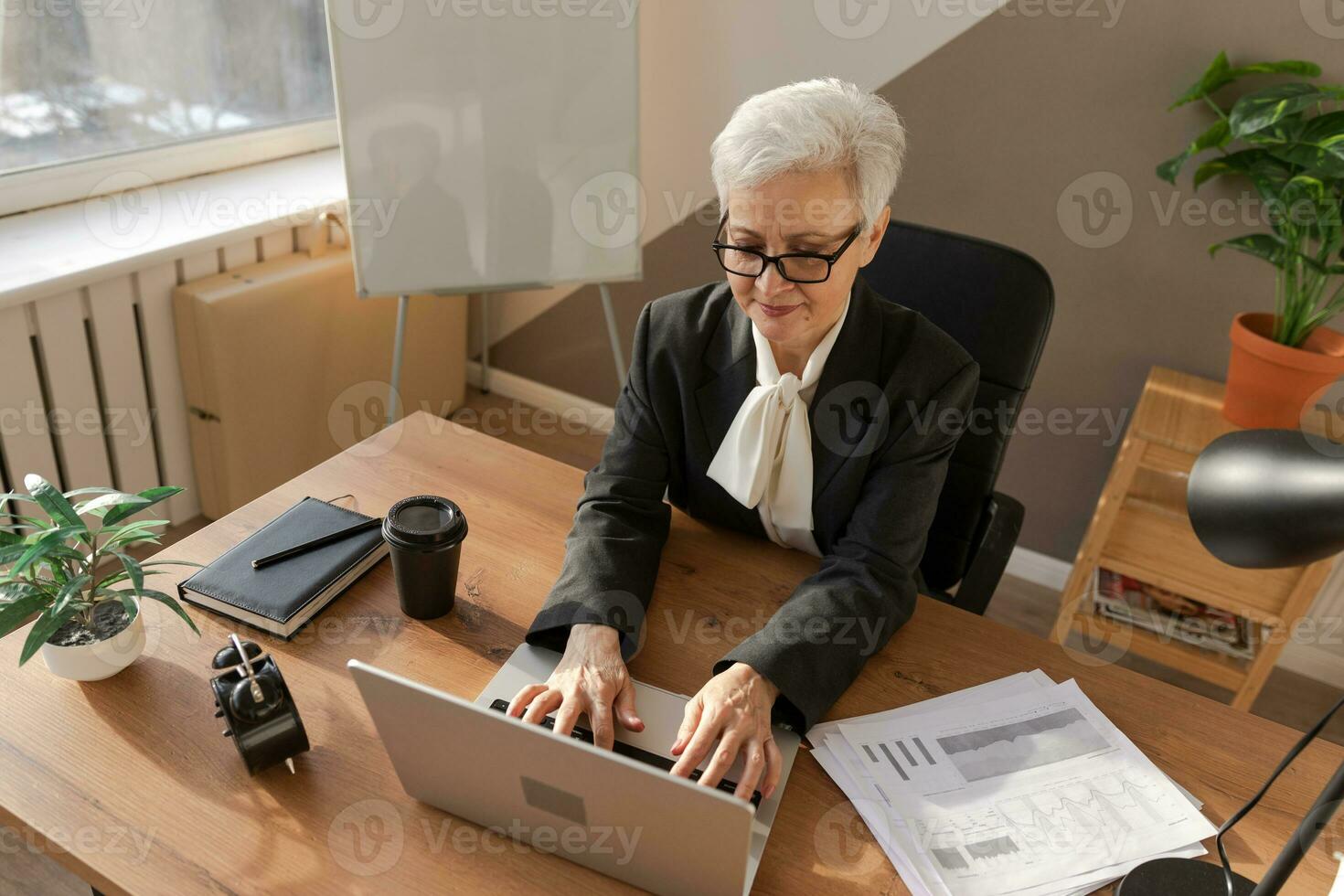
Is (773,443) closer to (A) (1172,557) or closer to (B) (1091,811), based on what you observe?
(B) (1091,811)

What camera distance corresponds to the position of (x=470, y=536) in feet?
4.45

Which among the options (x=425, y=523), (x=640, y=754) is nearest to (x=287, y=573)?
(x=425, y=523)

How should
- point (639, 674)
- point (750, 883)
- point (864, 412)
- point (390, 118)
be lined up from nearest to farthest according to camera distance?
point (750, 883), point (639, 674), point (864, 412), point (390, 118)

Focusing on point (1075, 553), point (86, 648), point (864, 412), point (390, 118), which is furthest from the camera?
point (1075, 553)

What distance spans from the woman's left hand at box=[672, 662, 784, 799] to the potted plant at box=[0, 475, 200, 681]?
0.57 metres

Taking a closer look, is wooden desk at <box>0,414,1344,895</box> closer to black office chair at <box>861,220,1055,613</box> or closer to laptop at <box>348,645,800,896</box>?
laptop at <box>348,645,800,896</box>

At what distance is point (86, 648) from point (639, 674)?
0.61 m

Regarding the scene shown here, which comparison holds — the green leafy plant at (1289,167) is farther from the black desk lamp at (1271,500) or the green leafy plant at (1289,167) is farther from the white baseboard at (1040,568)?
the black desk lamp at (1271,500)

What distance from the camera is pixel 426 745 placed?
0.88 metres

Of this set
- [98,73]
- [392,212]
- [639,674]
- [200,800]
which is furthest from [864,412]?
[98,73]

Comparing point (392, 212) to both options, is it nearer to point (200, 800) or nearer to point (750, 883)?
point (200, 800)

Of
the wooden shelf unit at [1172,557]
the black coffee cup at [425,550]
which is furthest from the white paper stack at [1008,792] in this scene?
the wooden shelf unit at [1172,557]

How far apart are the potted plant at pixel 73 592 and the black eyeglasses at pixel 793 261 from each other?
75 cm

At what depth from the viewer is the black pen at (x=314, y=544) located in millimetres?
1225
